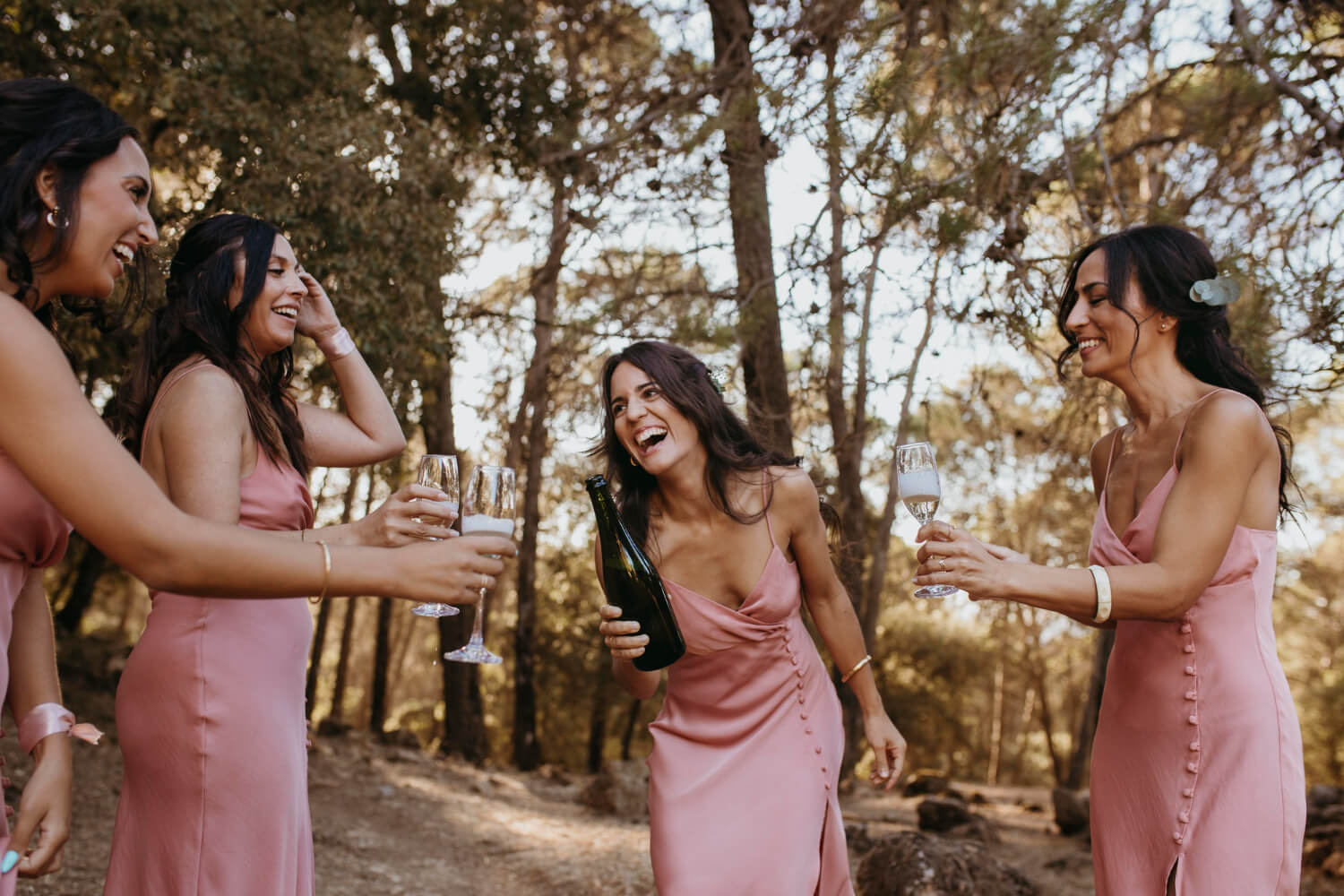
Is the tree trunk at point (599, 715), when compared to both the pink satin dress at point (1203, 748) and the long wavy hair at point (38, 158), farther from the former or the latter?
the long wavy hair at point (38, 158)

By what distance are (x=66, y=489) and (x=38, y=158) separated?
27.5 inches

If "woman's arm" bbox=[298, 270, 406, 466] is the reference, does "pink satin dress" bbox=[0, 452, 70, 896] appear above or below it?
below

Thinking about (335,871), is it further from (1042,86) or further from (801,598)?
(1042,86)

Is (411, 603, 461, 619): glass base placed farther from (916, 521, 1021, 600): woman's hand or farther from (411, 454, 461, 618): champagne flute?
(916, 521, 1021, 600): woman's hand

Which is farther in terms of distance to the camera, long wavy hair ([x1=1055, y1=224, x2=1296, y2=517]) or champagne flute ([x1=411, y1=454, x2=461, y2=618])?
long wavy hair ([x1=1055, y1=224, x2=1296, y2=517])

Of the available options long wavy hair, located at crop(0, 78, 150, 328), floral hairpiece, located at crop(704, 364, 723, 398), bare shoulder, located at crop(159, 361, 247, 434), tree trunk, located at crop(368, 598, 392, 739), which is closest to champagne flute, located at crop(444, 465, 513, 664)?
bare shoulder, located at crop(159, 361, 247, 434)

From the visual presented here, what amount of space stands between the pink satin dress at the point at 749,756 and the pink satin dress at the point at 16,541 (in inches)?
69.4

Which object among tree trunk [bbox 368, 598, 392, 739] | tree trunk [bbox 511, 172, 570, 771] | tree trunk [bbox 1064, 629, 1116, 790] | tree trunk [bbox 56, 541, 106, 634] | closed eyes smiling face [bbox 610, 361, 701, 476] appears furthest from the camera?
tree trunk [bbox 368, 598, 392, 739]

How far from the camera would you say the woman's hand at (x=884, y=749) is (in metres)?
3.48

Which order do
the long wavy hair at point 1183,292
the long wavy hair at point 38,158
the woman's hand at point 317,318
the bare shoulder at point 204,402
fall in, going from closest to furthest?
the long wavy hair at point 38,158
the bare shoulder at point 204,402
the long wavy hair at point 1183,292
the woman's hand at point 317,318

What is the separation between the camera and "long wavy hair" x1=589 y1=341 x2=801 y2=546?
362 centimetres

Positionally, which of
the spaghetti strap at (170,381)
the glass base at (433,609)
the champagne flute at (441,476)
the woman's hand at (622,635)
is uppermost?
the spaghetti strap at (170,381)

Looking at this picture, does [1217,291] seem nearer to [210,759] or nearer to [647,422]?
[647,422]

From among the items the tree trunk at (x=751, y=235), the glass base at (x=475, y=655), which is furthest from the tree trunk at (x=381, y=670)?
the glass base at (x=475, y=655)
